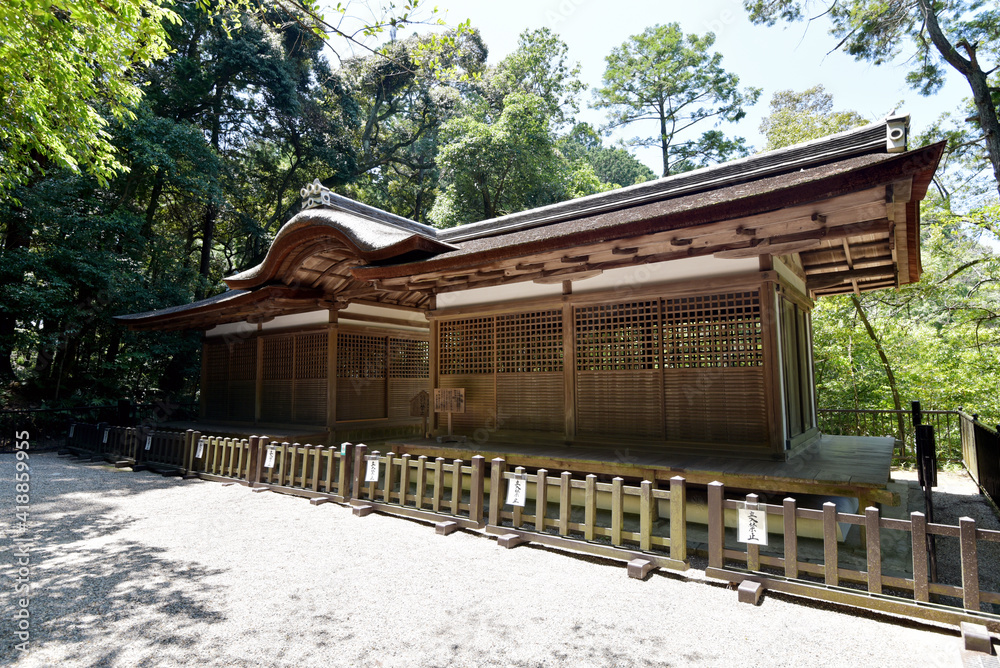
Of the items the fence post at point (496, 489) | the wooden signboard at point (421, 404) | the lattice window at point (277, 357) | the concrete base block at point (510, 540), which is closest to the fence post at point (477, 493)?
the fence post at point (496, 489)

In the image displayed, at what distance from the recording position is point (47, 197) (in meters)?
12.5

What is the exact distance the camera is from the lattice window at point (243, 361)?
12555 mm

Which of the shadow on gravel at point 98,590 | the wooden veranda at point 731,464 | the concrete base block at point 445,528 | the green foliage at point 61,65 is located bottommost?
the shadow on gravel at point 98,590

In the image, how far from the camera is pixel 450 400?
26.2 feet

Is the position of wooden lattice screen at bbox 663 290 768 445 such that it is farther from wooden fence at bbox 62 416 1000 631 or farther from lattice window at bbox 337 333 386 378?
lattice window at bbox 337 333 386 378

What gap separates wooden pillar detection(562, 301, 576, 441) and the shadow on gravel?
447cm

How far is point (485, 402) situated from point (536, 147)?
15791 mm

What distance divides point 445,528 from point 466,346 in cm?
362

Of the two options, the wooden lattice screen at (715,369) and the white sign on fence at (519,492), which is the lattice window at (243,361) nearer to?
the white sign on fence at (519,492)

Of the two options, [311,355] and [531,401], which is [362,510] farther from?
[311,355]

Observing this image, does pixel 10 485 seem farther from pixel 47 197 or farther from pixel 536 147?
pixel 536 147

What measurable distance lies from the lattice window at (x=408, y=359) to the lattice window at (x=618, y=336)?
517cm

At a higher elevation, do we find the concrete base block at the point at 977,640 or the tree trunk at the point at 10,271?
the tree trunk at the point at 10,271

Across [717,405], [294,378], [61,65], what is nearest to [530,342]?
[717,405]
